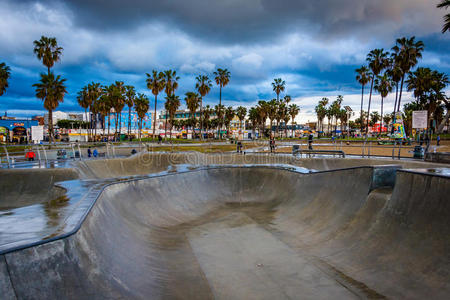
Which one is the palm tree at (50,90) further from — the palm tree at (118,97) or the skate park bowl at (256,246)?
the skate park bowl at (256,246)

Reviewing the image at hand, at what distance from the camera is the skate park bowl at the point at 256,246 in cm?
353

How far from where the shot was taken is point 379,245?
5410 mm

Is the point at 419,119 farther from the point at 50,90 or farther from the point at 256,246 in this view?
the point at 50,90

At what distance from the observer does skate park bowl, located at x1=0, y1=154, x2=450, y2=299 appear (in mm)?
3531

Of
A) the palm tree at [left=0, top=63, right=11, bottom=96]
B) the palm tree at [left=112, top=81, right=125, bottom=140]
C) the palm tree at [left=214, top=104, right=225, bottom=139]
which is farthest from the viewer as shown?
the palm tree at [left=214, top=104, right=225, bottom=139]

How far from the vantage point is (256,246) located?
6.91 meters

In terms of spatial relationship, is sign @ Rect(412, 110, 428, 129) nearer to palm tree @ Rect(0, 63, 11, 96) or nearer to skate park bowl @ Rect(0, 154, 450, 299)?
skate park bowl @ Rect(0, 154, 450, 299)

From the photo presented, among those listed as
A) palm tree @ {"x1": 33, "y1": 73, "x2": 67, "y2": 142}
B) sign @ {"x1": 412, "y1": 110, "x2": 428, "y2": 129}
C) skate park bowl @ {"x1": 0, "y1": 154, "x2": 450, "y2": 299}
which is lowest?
skate park bowl @ {"x1": 0, "y1": 154, "x2": 450, "y2": 299}

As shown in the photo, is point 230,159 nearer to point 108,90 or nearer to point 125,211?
point 125,211

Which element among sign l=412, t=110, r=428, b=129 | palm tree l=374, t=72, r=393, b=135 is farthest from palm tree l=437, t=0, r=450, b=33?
palm tree l=374, t=72, r=393, b=135

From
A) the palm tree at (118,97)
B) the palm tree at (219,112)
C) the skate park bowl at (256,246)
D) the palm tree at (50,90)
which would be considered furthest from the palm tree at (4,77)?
the palm tree at (219,112)

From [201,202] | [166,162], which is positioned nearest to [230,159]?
[166,162]

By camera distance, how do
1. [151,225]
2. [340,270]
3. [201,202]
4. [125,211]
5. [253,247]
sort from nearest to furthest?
[340,270] < [253,247] < [125,211] < [151,225] < [201,202]

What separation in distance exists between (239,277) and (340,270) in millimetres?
2207
